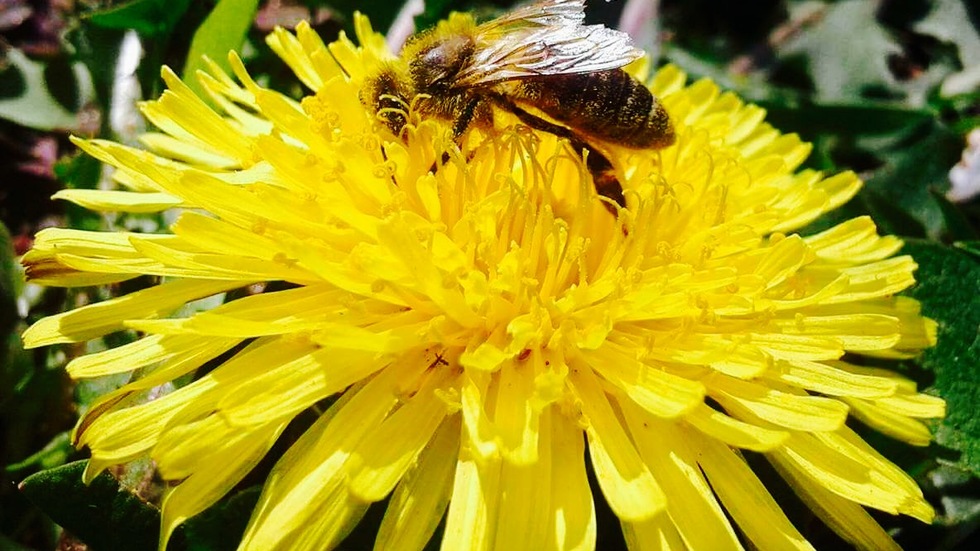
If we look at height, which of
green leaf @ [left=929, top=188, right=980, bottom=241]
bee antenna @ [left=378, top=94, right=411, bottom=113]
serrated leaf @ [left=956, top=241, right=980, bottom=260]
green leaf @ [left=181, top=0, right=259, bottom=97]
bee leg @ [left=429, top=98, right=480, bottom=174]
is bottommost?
green leaf @ [left=929, top=188, right=980, bottom=241]

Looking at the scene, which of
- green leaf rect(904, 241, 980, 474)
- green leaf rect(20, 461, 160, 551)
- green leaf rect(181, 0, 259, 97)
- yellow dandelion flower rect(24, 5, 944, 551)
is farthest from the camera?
green leaf rect(181, 0, 259, 97)

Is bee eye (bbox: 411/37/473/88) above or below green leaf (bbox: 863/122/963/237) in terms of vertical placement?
above

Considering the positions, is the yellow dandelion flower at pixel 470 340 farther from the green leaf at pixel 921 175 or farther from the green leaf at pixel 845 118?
the green leaf at pixel 845 118

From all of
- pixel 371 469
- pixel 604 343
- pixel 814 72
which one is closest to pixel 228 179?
pixel 371 469

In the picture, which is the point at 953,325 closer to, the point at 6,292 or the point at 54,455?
the point at 54,455

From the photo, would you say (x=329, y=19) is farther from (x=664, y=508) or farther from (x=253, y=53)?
(x=664, y=508)

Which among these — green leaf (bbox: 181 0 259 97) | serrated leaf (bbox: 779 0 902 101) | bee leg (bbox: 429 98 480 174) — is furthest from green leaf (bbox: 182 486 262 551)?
serrated leaf (bbox: 779 0 902 101)

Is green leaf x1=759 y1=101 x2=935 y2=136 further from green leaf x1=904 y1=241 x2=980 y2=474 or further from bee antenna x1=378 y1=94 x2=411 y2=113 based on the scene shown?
bee antenna x1=378 y1=94 x2=411 y2=113
